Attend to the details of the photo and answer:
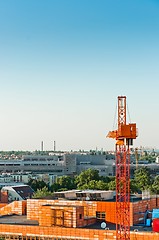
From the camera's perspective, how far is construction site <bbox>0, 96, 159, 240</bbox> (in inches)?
1453

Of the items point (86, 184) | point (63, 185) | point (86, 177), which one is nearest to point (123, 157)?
point (86, 184)

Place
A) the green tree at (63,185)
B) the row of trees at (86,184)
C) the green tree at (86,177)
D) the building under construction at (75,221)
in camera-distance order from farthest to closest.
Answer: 1. the green tree at (86,177)
2. the green tree at (63,185)
3. the row of trees at (86,184)
4. the building under construction at (75,221)

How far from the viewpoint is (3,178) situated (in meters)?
98.3

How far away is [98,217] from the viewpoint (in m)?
41.2

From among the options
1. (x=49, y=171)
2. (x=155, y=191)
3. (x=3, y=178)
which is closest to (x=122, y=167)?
(x=155, y=191)

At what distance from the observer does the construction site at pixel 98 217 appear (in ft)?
121

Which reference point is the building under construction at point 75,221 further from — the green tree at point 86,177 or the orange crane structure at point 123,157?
the green tree at point 86,177

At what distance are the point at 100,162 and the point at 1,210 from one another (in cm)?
9498

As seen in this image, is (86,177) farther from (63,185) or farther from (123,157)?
(123,157)

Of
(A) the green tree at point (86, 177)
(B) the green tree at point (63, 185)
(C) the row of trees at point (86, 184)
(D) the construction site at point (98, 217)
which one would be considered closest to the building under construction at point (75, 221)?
(D) the construction site at point (98, 217)

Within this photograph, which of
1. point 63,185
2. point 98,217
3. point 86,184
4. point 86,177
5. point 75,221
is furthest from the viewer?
point 86,177

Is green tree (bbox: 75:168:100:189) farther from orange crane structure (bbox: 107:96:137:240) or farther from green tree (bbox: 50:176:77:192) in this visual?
orange crane structure (bbox: 107:96:137:240)

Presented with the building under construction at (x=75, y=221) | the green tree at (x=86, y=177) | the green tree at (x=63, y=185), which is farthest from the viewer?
the green tree at (x=86, y=177)

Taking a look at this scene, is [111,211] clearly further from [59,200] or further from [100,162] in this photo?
[100,162]
